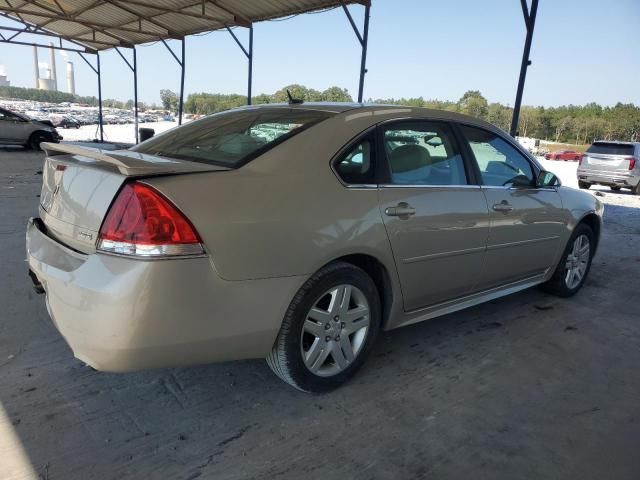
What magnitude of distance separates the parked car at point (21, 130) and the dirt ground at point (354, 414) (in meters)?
14.5

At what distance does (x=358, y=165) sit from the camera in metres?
2.60

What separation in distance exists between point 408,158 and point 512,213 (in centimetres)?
103

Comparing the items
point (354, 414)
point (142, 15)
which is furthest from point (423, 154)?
point (142, 15)

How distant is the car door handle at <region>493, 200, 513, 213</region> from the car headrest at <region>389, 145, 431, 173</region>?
0.64 meters

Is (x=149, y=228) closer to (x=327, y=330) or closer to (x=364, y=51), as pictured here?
(x=327, y=330)

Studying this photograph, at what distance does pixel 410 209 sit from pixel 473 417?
1.14 m

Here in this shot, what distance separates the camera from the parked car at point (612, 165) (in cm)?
1402

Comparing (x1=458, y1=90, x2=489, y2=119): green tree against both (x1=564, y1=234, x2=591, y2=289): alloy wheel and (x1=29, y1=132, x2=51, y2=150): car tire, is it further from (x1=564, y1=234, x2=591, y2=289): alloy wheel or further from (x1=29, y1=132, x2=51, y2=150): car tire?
(x1=564, y1=234, x2=591, y2=289): alloy wheel

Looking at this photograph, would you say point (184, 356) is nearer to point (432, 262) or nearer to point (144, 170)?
point (144, 170)

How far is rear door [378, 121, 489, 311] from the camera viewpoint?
8.86ft

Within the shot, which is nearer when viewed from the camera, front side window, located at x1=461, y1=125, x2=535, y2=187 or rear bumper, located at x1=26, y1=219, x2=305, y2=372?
rear bumper, located at x1=26, y1=219, x2=305, y2=372

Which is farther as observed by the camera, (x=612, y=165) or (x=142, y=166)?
(x=612, y=165)

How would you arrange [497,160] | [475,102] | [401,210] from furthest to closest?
1. [475,102]
2. [497,160]
3. [401,210]

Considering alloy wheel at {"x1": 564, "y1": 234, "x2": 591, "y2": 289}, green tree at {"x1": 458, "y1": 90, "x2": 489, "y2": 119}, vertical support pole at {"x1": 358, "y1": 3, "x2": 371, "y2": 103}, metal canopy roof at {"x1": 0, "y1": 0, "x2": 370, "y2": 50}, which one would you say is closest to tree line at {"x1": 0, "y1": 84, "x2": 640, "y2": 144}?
green tree at {"x1": 458, "y1": 90, "x2": 489, "y2": 119}
